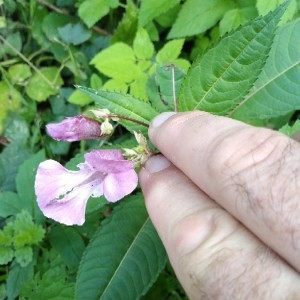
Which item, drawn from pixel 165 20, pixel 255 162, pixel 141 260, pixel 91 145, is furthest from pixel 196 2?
pixel 255 162

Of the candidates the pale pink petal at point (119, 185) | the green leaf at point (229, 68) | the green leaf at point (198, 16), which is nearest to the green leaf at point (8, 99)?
the green leaf at point (198, 16)

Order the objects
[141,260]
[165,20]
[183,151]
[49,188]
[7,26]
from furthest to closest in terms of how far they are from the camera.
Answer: [7,26], [165,20], [141,260], [49,188], [183,151]

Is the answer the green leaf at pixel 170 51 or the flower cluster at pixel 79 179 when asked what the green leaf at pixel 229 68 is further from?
the green leaf at pixel 170 51

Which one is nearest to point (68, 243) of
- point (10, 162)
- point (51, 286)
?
point (51, 286)

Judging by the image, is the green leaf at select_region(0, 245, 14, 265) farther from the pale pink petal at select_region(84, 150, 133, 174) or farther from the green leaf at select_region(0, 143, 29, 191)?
the pale pink petal at select_region(84, 150, 133, 174)

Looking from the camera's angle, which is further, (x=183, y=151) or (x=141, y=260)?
(x=141, y=260)

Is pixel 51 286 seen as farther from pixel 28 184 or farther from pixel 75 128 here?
pixel 75 128

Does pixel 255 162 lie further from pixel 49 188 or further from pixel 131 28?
pixel 131 28
